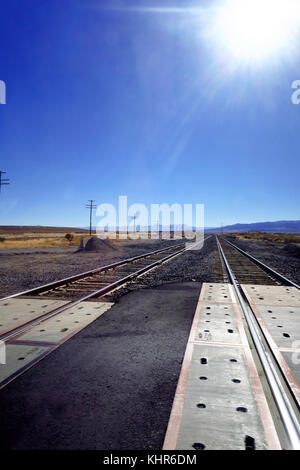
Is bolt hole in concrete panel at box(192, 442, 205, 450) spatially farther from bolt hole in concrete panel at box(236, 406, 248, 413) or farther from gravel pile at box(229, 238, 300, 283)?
gravel pile at box(229, 238, 300, 283)

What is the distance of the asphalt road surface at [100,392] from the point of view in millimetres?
2004

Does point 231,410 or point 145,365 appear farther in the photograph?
point 145,365

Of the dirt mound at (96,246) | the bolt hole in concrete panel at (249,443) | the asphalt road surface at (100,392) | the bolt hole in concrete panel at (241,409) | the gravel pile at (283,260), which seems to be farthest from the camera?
the dirt mound at (96,246)

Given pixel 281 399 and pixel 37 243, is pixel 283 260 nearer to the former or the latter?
pixel 281 399

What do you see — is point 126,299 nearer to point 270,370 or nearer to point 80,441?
point 270,370

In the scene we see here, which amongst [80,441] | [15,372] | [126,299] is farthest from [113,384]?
[126,299]

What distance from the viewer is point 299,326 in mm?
4352

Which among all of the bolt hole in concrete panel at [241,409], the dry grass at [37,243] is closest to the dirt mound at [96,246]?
the dry grass at [37,243]

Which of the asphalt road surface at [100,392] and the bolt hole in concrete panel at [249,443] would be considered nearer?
the bolt hole in concrete panel at [249,443]

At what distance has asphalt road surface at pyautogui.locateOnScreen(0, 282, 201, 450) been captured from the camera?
6.57 ft

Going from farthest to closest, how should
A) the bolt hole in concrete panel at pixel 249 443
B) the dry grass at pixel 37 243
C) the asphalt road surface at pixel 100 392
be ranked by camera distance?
the dry grass at pixel 37 243 < the asphalt road surface at pixel 100 392 < the bolt hole in concrete panel at pixel 249 443

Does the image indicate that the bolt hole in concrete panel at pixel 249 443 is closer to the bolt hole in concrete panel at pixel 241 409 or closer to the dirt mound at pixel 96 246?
the bolt hole in concrete panel at pixel 241 409

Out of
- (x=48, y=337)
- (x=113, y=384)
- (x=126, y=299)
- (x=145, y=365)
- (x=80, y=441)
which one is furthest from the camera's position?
(x=126, y=299)
